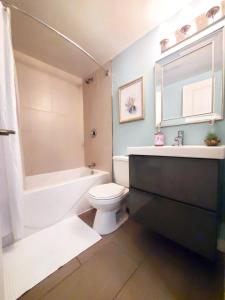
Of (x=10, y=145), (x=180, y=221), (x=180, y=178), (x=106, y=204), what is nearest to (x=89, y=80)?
(x=10, y=145)

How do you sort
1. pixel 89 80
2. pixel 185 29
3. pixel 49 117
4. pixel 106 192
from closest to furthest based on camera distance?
pixel 185 29
pixel 106 192
pixel 49 117
pixel 89 80

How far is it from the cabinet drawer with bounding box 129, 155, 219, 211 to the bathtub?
72 centimetres

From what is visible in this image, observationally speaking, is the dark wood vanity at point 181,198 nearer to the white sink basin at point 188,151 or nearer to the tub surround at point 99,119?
the white sink basin at point 188,151

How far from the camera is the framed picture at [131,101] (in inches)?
62.4

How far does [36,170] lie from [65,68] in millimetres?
1592

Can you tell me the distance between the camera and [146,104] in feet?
5.07

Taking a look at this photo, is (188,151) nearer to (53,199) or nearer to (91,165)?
(53,199)

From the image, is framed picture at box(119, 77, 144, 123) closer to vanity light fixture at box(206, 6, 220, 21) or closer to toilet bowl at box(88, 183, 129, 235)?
Result: vanity light fixture at box(206, 6, 220, 21)

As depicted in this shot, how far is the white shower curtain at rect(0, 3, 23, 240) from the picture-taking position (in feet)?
3.23

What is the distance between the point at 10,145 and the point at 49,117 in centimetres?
115

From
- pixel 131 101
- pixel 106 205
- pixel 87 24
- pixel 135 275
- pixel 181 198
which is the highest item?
pixel 87 24

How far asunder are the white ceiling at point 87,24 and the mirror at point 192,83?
1.39ft

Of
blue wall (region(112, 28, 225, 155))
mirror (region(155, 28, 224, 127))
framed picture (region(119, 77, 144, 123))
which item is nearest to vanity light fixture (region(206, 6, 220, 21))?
mirror (region(155, 28, 224, 127))

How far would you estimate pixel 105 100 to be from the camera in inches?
79.0
